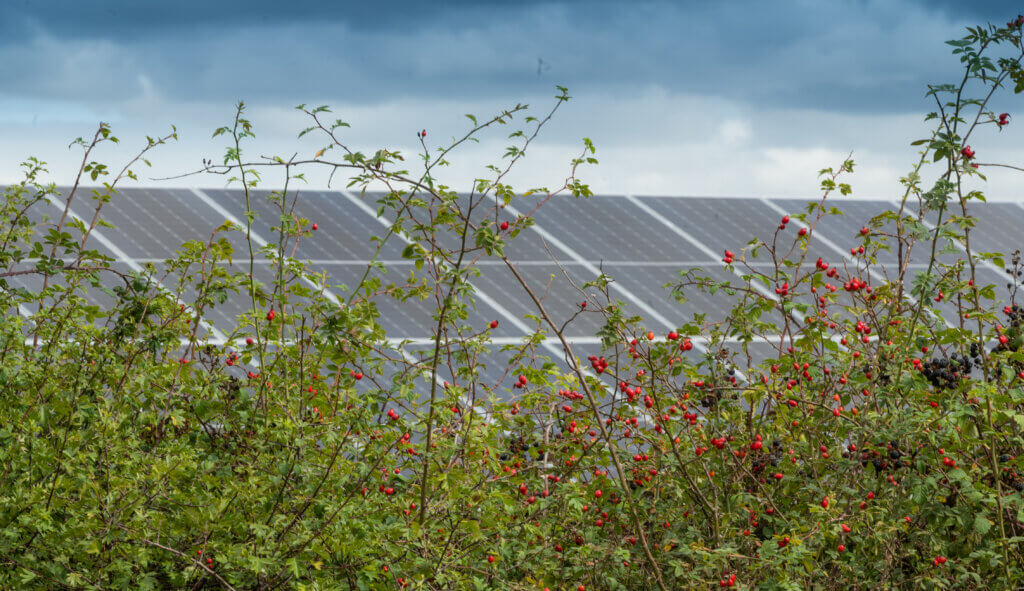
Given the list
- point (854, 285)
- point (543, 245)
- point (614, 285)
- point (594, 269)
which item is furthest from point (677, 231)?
point (854, 285)

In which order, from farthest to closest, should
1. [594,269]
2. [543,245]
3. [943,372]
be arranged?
[594,269] → [543,245] → [943,372]

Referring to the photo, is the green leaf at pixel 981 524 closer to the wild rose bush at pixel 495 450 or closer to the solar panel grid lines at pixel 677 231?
the wild rose bush at pixel 495 450

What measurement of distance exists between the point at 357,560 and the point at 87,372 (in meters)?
1.78

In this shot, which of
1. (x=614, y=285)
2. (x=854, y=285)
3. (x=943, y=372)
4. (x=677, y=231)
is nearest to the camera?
(x=943, y=372)

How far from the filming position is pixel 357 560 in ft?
16.7

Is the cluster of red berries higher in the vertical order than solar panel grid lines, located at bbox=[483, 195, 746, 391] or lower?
higher

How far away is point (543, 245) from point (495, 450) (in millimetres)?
5934

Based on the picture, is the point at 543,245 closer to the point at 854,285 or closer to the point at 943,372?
the point at 854,285

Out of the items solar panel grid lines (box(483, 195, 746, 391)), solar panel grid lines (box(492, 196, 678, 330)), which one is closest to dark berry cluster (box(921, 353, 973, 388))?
solar panel grid lines (box(483, 195, 746, 391))

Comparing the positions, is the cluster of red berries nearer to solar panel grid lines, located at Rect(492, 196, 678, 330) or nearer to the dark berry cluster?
the dark berry cluster

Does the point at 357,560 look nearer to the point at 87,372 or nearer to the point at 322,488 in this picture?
the point at 322,488

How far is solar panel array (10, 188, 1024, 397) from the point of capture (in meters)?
11.3

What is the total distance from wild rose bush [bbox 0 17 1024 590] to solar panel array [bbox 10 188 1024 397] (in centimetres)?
370

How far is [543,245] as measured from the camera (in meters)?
11.2
